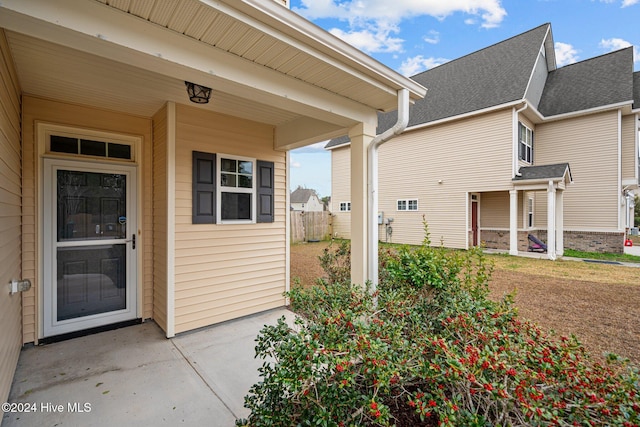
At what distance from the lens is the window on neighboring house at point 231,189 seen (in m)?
3.58

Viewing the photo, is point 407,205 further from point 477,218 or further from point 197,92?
point 197,92

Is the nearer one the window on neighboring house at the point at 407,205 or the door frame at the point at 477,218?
the door frame at the point at 477,218

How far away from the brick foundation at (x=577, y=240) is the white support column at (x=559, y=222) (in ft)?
3.20

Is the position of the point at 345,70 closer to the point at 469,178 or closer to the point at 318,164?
the point at 469,178

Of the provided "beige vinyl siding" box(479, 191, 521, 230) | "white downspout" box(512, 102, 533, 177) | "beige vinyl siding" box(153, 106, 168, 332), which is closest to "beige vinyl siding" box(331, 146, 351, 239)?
"beige vinyl siding" box(479, 191, 521, 230)

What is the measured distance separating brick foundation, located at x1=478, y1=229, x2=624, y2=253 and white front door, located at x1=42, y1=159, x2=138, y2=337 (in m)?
9.88

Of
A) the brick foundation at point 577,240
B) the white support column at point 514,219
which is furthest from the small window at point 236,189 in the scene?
the white support column at point 514,219

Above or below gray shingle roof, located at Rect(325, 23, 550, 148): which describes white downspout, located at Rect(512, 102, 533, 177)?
below

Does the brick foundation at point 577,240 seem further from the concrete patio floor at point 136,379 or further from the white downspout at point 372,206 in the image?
the concrete patio floor at point 136,379

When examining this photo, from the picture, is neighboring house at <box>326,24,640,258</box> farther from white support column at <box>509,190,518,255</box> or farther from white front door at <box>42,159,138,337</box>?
white front door at <box>42,159,138,337</box>

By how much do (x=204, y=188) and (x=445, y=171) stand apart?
9.63 m

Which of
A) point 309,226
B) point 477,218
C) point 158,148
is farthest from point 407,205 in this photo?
point 158,148

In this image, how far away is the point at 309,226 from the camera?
1370 cm

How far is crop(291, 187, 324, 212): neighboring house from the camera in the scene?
4038 centimetres
